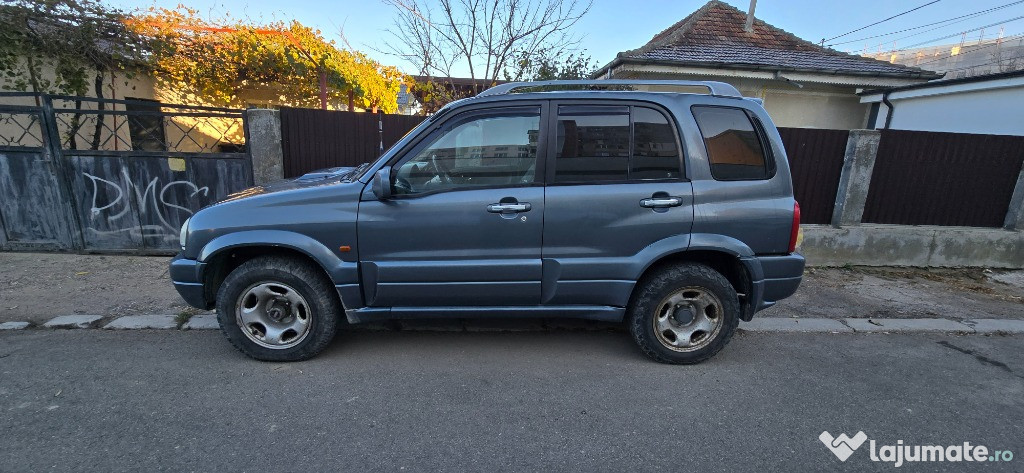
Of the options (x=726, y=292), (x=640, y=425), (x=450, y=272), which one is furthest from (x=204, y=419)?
(x=726, y=292)

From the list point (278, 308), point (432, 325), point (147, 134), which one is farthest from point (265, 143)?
point (432, 325)

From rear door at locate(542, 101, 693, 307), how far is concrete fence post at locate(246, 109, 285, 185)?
159 inches

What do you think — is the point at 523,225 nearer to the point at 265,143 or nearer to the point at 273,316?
the point at 273,316

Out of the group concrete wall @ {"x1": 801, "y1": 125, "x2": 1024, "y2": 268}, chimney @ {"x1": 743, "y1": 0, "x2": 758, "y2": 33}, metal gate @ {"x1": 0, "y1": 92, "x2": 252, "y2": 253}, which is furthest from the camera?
chimney @ {"x1": 743, "y1": 0, "x2": 758, "y2": 33}

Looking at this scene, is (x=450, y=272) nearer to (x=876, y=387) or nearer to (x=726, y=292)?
(x=726, y=292)

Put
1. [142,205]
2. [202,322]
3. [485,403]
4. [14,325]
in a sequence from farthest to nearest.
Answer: [142,205] < [202,322] < [14,325] < [485,403]

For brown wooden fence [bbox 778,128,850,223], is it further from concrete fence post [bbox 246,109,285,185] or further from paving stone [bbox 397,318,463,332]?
concrete fence post [bbox 246,109,285,185]

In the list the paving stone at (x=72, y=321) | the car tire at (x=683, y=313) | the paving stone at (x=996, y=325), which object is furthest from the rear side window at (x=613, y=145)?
the paving stone at (x=72, y=321)

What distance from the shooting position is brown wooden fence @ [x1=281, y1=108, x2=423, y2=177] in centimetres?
562

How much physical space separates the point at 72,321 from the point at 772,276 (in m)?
5.78

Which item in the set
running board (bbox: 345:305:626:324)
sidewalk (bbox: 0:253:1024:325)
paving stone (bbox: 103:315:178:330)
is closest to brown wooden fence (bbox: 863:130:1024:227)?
sidewalk (bbox: 0:253:1024:325)

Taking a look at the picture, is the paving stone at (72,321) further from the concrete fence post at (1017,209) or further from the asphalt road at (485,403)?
the concrete fence post at (1017,209)

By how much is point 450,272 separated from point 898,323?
4.31 metres

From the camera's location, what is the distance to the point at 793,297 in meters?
4.84
